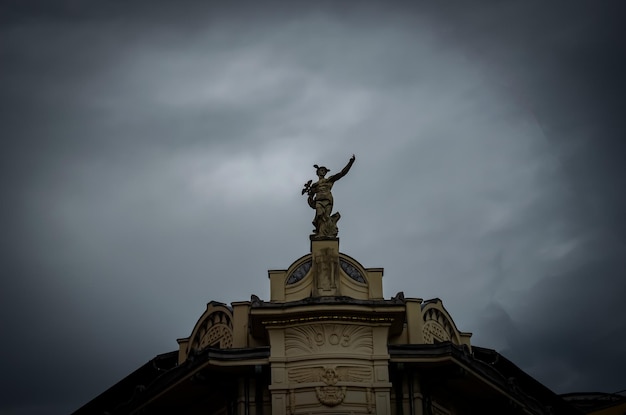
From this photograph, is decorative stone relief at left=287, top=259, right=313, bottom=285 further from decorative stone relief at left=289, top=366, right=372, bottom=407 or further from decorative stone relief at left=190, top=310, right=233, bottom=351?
decorative stone relief at left=289, top=366, right=372, bottom=407

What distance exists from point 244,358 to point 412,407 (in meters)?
5.26

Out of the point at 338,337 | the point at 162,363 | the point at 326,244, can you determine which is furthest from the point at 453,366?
the point at 162,363

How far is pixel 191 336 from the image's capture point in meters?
33.0

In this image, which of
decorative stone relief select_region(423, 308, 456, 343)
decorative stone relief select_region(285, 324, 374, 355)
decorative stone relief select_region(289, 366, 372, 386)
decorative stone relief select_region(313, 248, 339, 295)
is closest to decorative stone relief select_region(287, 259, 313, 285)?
decorative stone relief select_region(313, 248, 339, 295)

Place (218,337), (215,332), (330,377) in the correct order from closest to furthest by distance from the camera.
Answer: (330,377), (218,337), (215,332)

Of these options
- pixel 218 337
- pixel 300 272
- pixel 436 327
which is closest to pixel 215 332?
pixel 218 337

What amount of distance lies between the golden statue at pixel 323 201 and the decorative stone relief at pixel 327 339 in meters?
3.41

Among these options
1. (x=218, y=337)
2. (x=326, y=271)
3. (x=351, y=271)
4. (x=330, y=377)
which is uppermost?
(x=351, y=271)

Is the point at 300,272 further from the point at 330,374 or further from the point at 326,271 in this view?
the point at 330,374

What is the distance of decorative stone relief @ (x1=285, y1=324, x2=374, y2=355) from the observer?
2859cm

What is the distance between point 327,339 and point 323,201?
5.31m

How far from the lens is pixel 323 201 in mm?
32000

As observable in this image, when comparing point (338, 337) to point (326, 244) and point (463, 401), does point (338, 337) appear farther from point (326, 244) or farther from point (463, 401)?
point (463, 401)

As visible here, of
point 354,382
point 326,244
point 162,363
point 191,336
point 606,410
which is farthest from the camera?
point 606,410
